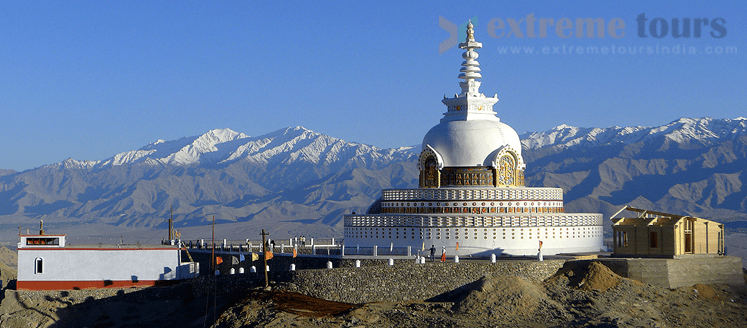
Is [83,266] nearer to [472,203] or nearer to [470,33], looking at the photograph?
[472,203]

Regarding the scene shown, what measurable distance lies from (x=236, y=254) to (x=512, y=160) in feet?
67.5

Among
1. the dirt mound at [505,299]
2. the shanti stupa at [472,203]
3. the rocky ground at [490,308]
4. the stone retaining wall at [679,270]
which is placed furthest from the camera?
the shanti stupa at [472,203]

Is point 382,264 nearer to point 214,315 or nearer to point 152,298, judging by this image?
point 214,315

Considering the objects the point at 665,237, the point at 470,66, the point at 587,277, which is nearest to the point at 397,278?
the point at 587,277

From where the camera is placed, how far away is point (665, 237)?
2247 inches

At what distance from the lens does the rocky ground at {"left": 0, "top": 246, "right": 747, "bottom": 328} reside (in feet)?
157

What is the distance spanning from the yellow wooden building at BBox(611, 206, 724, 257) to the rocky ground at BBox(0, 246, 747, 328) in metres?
2.96

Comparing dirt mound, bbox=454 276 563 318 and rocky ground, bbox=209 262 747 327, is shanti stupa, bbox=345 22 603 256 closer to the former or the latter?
rocky ground, bbox=209 262 747 327

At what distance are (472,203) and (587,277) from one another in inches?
617

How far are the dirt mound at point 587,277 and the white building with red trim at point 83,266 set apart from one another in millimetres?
25552

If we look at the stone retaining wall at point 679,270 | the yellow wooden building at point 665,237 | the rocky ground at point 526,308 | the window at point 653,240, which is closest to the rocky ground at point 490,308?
the rocky ground at point 526,308

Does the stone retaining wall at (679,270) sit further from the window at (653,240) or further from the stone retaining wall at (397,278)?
the stone retaining wall at (397,278)

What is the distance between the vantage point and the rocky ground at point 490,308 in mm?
47719

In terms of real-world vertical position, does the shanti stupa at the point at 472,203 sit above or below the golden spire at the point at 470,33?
below
